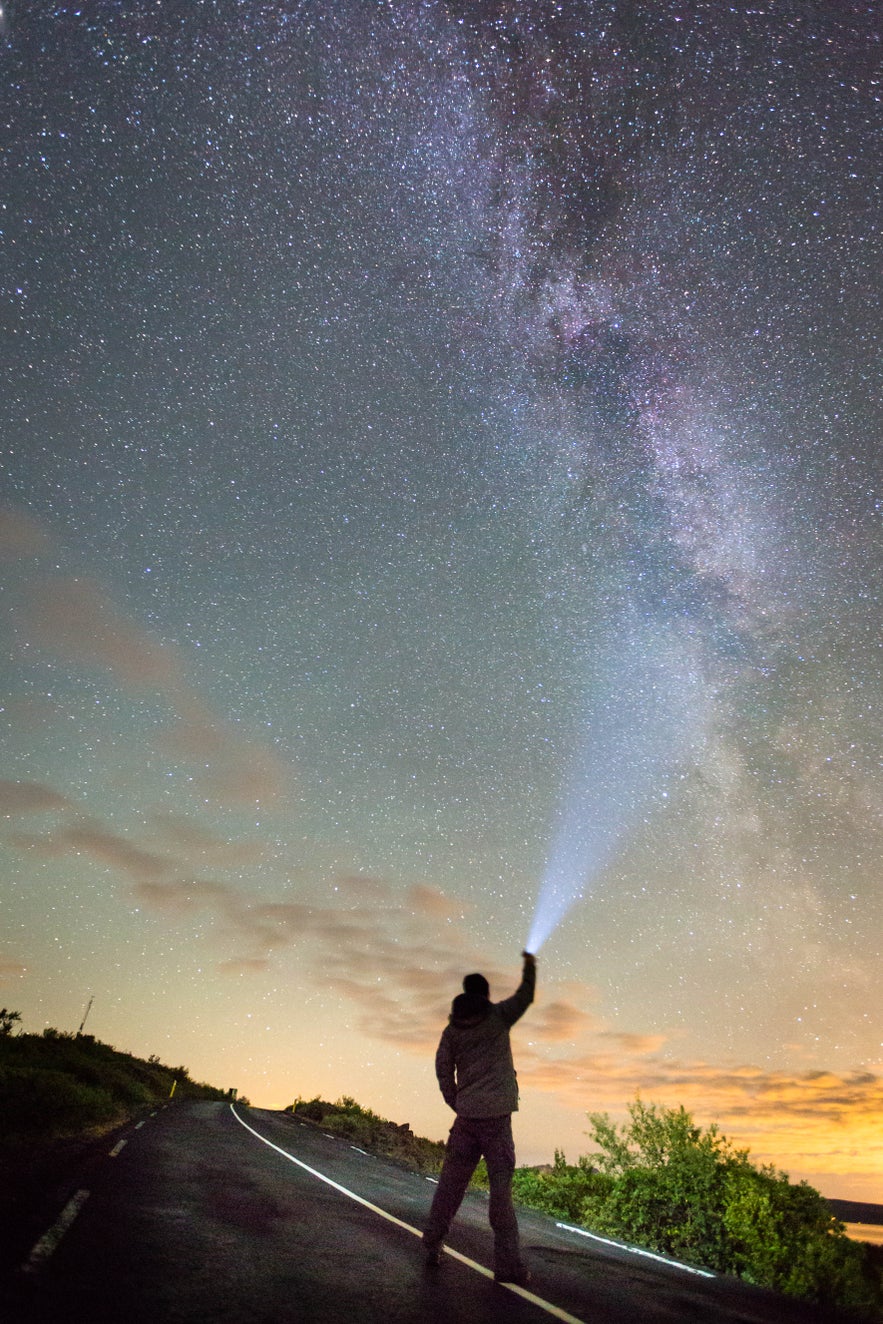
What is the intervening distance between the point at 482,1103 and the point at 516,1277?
43.5 inches

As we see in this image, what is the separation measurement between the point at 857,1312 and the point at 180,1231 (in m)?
6.92

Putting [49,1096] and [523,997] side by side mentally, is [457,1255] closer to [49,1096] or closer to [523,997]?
[523,997]

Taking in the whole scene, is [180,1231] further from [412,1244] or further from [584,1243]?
[584,1243]

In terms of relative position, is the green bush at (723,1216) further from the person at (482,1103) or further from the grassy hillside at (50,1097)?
the grassy hillside at (50,1097)

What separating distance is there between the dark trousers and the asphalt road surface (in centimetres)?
21

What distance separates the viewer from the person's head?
19.5 feet

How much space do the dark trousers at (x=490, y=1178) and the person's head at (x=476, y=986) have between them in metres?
0.85

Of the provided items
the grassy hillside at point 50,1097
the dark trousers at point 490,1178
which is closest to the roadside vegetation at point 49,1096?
the grassy hillside at point 50,1097

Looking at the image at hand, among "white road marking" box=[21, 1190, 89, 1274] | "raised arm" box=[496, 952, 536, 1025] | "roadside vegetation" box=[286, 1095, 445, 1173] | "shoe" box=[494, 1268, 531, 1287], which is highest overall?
"raised arm" box=[496, 952, 536, 1025]

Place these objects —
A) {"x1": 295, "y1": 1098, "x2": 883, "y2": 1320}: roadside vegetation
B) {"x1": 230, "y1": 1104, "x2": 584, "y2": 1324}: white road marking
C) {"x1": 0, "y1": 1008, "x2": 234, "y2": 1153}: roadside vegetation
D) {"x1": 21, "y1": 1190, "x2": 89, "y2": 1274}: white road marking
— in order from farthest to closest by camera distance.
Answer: {"x1": 0, "y1": 1008, "x2": 234, "y2": 1153}: roadside vegetation → {"x1": 295, "y1": 1098, "x2": 883, "y2": 1320}: roadside vegetation → {"x1": 230, "y1": 1104, "x2": 584, "y2": 1324}: white road marking → {"x1": 21, "y1": 1190, "x2": 89, "y2": 1274}: white road marking

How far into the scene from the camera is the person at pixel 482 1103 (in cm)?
541

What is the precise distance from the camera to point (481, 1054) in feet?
19.0

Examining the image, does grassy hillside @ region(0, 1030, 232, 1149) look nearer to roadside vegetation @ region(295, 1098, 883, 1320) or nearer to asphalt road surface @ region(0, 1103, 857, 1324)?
asphalt road surface @ region(0, 1103, 857, 1324)

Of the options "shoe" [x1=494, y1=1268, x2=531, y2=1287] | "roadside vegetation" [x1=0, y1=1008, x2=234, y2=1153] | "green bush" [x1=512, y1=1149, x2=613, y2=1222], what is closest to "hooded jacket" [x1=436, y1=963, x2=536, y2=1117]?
"shoe" [x1=494, y1=1268, x2=531, y2=1287]
